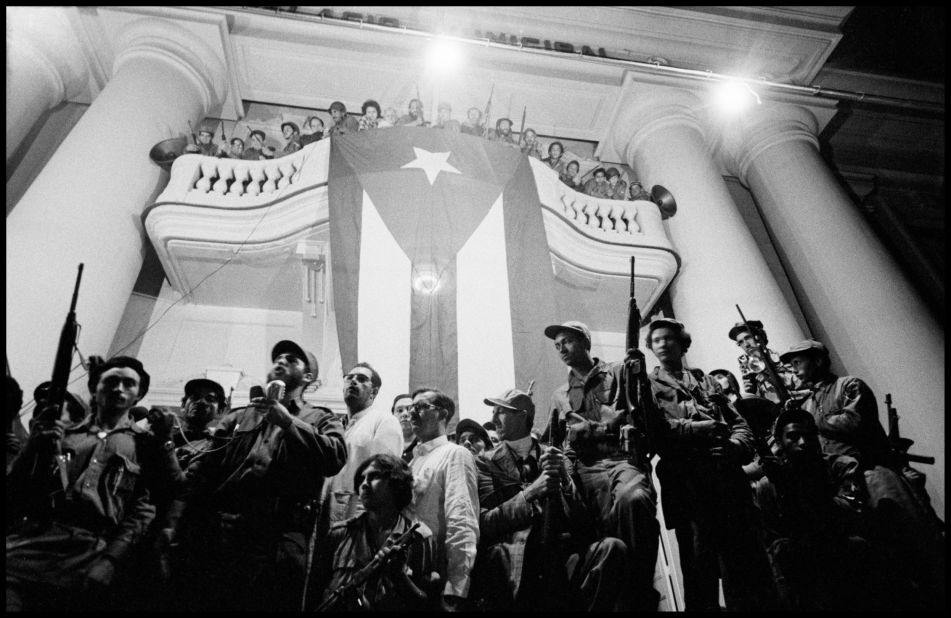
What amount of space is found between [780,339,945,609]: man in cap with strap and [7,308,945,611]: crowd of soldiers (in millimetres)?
14

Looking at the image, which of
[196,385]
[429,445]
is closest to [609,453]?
[429,445]

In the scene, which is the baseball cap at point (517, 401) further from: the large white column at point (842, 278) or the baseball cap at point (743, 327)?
the large white column at point (842, 278)

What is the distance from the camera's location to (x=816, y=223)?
8.94 m

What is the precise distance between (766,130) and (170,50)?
1062 centimetres

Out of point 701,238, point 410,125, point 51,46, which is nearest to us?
point 410,125

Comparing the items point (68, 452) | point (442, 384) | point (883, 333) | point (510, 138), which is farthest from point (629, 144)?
point (68, 452)

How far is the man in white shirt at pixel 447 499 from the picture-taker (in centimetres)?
334

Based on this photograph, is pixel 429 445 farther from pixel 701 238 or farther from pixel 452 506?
pixel 701 238

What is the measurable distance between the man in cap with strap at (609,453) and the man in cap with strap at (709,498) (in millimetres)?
227

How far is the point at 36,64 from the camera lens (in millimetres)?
9070

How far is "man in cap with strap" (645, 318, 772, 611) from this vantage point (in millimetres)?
3504

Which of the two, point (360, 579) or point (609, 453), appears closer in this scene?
point (360, 579)

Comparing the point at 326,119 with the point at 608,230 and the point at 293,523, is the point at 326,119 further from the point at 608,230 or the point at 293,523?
the point at 293,523

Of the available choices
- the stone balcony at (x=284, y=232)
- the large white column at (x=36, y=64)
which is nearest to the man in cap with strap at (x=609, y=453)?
the stone balcony at (x=284, y=232)
